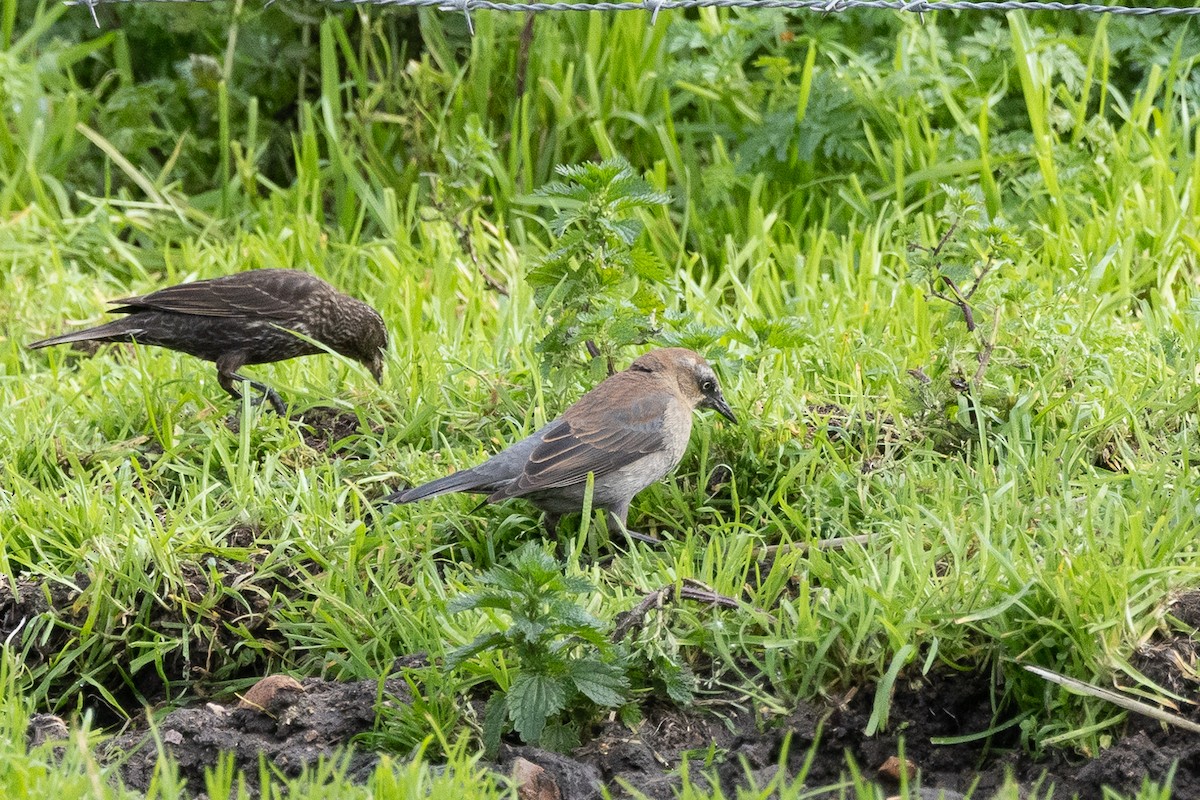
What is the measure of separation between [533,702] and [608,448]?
1.34 metres

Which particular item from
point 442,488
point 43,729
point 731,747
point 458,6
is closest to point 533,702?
point 731,747

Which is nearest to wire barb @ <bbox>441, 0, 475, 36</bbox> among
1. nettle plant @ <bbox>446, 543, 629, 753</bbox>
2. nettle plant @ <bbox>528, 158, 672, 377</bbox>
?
nettle plant @ <bbox>528, 158, 672, 377</bbox>

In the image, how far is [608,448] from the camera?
4.76 meters

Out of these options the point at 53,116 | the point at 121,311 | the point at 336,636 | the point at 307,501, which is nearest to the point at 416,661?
the point at 336,636

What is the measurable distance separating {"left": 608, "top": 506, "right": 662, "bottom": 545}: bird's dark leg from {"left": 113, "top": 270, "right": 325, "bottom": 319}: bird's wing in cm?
208

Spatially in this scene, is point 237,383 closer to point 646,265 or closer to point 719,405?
point 646,265

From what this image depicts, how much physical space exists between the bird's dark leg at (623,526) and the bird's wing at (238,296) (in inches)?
82.0

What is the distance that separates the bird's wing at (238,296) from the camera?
6.18 metres

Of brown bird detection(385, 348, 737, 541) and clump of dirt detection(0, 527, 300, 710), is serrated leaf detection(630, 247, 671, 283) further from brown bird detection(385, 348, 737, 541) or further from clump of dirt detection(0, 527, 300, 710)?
clump of dirt detection(0, 527, 300, 710)

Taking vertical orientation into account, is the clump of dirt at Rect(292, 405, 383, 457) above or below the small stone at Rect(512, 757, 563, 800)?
below

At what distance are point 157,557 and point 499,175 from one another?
131 inches

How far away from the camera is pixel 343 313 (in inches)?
241

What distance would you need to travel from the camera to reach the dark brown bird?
607cm

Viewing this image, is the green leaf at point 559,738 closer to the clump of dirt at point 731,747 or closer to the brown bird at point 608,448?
the clump of dirt at point 731,747
